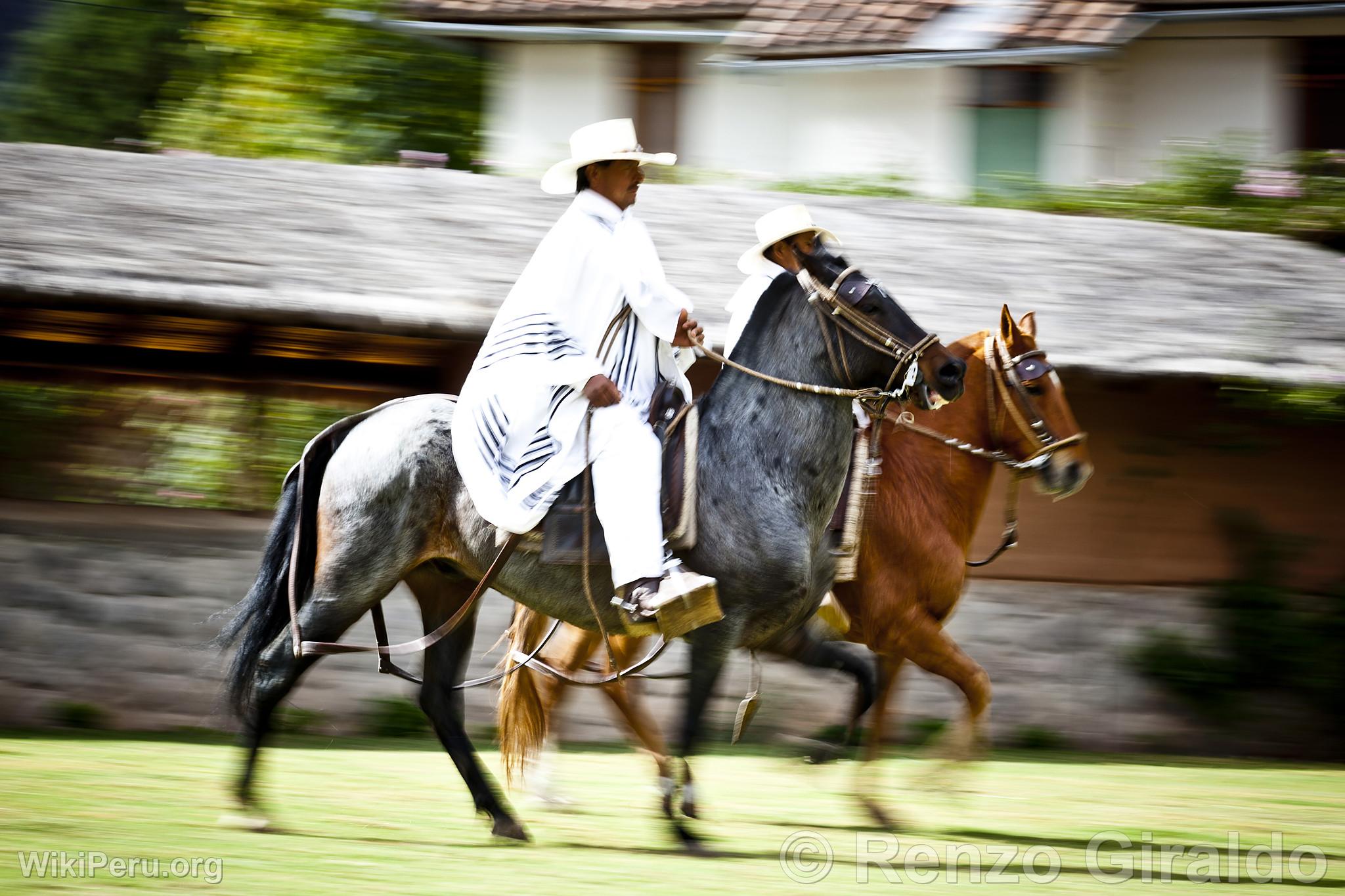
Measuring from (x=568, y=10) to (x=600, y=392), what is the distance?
1396 cm

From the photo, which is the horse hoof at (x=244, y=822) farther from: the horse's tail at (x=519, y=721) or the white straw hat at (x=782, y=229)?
the white straw hat at (x=782, y=229)

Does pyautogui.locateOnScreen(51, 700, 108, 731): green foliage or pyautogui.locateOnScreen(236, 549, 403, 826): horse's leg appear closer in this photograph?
pyautogui.locateOnScreen(236, 549, 403, 826): horse's leg

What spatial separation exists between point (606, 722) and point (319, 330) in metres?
3.18

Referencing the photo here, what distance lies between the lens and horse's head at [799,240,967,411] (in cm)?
577

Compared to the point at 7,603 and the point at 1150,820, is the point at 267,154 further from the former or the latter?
the point at 1150,820

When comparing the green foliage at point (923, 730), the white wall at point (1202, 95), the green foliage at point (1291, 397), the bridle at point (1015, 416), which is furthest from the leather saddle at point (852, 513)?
the white wall at point (1202, 95)

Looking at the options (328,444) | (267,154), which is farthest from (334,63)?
(328,444)

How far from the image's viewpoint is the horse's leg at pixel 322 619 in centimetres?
609

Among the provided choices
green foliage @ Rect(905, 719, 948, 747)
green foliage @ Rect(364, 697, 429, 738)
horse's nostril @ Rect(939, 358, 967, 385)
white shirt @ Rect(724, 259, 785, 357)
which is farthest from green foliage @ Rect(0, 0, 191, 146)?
horse's nostril @ Rect(939, 358, 967, 385)

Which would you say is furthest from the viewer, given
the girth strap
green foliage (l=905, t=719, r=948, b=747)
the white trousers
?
green foliage (l=905, t=719, r=948, b=747)

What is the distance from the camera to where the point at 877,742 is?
6945mm

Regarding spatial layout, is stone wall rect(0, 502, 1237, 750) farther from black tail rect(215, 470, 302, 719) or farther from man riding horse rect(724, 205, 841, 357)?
man riding horse rect(724, 205, 841, 357)

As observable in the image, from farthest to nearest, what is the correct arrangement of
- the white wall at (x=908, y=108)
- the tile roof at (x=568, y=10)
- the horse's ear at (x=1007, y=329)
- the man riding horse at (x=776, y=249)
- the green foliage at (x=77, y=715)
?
the tile roof at (x=568, y=10)
the white wall at (x=908, y=108)
the green foliage at (x=77, y=715)
the horse's ear at (x=1007, y=329)
the man riding horse at (x=776, y=249)

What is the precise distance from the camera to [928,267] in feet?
35.4
